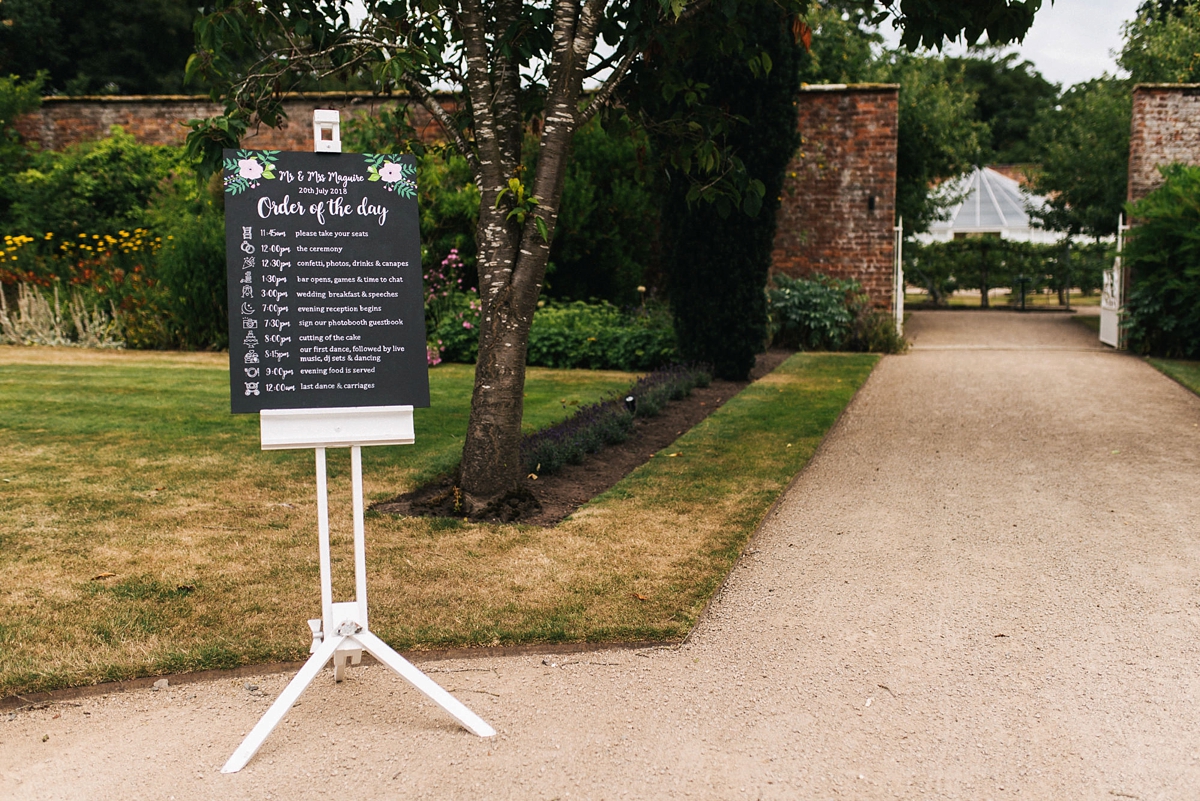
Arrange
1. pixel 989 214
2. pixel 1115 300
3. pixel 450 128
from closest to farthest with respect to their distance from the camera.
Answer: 1. pixel 450 128
2. pixel 1115 300
3. pixel 989 214

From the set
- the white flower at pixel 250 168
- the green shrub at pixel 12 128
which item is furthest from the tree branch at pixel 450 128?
the green shrub at pixel 12 128

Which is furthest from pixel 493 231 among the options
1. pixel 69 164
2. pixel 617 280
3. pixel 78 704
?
pixel 69 164

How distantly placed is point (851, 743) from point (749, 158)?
344 inches

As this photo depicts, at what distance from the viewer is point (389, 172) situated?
12.2ft

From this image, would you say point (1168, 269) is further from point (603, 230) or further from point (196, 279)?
point (196, 279)

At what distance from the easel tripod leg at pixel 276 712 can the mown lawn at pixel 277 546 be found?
0.52 m

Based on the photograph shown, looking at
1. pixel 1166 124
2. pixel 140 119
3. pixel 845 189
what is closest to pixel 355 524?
pixel 845 189

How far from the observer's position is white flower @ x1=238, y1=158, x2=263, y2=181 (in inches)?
138

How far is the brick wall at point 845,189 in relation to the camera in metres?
14.7

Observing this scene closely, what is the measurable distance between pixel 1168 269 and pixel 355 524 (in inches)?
509

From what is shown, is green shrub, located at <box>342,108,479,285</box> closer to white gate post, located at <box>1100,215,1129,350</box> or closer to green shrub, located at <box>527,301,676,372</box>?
green shrub, located at <box>527,301,676,372</box>

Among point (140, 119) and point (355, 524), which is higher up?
point (140, 119)

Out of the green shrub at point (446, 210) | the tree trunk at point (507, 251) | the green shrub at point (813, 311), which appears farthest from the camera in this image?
the green shrub at point (813, 311)

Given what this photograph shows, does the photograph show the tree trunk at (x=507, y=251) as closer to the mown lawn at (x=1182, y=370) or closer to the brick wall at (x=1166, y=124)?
the mown lawn at (x=1182, y=370)
